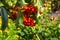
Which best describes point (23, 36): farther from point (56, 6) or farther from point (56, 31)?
point (56, 6)

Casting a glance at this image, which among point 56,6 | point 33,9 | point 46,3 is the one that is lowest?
point 56,6

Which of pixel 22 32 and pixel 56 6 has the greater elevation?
pixel 22 32

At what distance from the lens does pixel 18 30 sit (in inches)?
123

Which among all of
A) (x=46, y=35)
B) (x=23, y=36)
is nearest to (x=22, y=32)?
(x=23, y=36)

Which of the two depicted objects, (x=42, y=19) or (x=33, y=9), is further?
(x=42, y=19)

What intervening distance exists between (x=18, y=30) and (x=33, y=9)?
766mm

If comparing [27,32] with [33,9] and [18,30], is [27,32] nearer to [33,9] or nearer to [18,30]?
[18,30]

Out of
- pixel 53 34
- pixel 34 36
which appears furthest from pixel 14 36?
pixel 53 34

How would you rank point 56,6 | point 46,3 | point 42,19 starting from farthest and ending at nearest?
point 56,6 < point 46,3 < point 42,19

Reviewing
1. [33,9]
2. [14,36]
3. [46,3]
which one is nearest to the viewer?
[33,9]

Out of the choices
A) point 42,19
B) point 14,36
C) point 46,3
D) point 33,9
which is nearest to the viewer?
point 33,9

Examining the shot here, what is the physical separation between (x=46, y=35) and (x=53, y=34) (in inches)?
4.9

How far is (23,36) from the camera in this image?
9.95 feet

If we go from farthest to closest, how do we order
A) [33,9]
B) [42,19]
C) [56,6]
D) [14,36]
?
[56,6] → [42,19] → [14,36] → [33,9]
